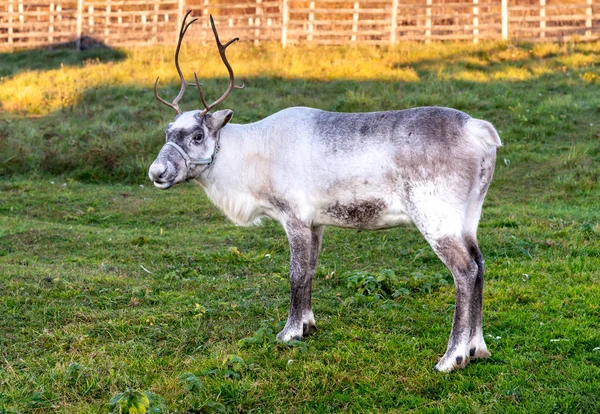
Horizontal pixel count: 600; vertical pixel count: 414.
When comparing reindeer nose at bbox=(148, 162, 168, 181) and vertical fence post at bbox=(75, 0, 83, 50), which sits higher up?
vertical fence post at bbox=(75, 0, 83, 50)

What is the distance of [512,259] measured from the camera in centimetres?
751

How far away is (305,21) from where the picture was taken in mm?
20297

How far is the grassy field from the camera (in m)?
4.84

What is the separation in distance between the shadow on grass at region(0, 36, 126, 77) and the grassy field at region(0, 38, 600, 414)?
5279 millimetres

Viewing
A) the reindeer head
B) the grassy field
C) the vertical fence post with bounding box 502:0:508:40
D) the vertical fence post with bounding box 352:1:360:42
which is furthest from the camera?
the vertical fence post with bounding box 352:1:360:42

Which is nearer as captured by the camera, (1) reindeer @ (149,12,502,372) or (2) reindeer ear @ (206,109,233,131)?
(1) reindeer @ (149,12,502,372)

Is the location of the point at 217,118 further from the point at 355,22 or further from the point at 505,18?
the point at 505,18

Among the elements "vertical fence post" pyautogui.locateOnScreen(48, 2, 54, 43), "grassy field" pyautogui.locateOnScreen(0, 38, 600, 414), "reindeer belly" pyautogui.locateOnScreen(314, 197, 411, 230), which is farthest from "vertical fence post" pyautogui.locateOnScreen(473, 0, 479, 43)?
"reindeer belly" pyautogui.locateOnScreen(314, 197, 411, 230)

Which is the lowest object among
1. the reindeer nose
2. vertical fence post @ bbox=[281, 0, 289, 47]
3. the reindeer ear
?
the reindeer nose

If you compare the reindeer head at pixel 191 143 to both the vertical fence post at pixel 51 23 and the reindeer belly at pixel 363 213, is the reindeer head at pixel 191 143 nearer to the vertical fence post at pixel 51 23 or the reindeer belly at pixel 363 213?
the reindeer belly at pixel 363 213

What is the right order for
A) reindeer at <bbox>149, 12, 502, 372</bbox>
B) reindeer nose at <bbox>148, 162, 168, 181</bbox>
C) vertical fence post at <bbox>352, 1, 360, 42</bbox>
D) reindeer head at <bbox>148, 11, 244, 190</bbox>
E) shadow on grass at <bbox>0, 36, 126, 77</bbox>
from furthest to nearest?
shadow on grass at <bbox>0, 36, 126, 77</bbox> → vertical fence post at <bbox>352, 1, 360, 42</bbox> → reindeer head at <bbox>148, 11, 244, 190</bbox> → reindeer nose at <bbox>148, 162, 168, 181</bbox> → reindeer at <bbox>149, 12, 502, 372</bbox>

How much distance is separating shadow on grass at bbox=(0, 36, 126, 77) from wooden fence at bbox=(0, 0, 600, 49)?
22 centimetres

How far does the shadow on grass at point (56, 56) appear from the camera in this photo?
20547 millimetres

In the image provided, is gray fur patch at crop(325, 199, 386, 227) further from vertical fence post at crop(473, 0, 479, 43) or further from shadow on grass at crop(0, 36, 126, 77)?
shadow on grass at crop(0, 36, 126, 77)
